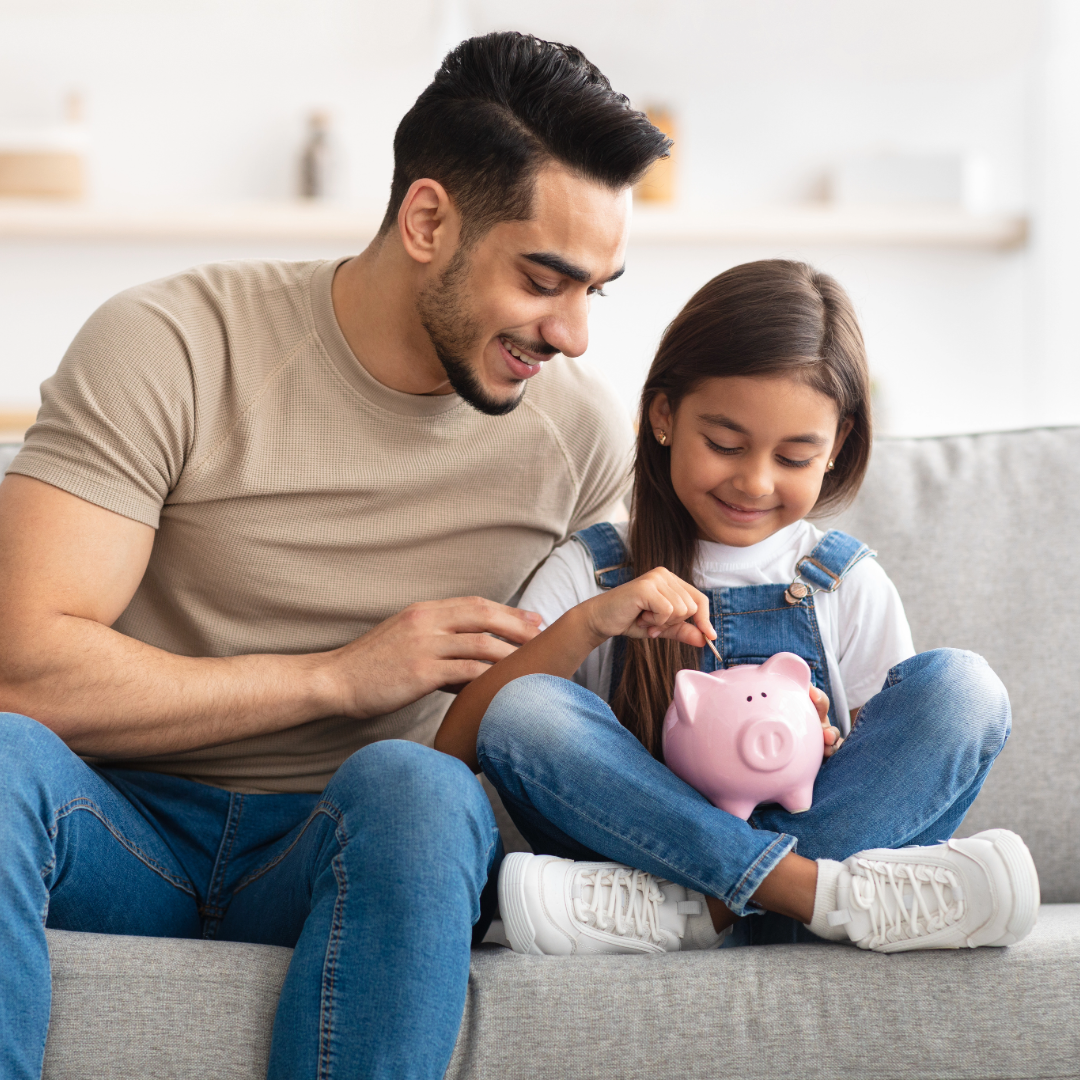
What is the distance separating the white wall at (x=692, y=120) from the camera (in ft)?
11.1

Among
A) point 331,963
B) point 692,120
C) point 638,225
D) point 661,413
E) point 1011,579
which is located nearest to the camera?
point 331,963

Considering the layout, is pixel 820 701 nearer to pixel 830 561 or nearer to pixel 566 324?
pixel 830 561

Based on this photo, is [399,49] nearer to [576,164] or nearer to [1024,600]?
[576,164]

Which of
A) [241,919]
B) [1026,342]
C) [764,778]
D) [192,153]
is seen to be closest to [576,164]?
[764,778]

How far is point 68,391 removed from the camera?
4.19ft

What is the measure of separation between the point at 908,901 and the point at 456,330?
0.79 meters

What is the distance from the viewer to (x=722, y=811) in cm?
109

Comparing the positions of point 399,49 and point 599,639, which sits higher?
point 399,49

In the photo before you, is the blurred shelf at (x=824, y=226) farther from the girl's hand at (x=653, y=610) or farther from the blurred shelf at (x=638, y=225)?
the girl's hand at (x=653, y=610)

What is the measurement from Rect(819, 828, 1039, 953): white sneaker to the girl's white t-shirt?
12.4 inches

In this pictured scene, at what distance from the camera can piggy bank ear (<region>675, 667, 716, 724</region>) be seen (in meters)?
1.14

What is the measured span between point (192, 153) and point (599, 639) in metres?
2.75

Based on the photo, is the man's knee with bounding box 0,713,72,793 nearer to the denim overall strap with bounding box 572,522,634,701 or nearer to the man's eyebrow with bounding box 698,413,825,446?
the denim overall strap with bounding box 572,522,634,701

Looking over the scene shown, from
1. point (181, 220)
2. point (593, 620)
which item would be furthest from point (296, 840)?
point (181, 220)
